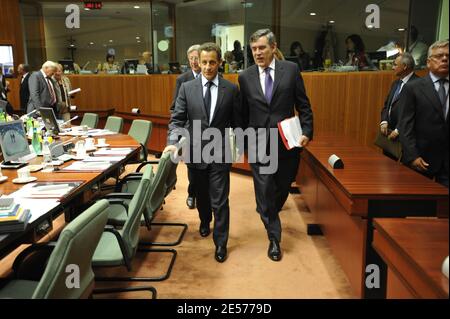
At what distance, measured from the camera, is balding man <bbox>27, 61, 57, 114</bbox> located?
6410mm

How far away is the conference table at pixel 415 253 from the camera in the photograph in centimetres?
125

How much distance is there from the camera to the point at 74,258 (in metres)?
1.64

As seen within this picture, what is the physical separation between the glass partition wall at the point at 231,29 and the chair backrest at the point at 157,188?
266 centimetres

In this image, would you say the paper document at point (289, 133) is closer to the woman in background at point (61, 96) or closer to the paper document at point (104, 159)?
the paper document at point (104, 159)

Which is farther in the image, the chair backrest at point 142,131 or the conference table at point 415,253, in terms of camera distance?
the chair backrest at point 142,131

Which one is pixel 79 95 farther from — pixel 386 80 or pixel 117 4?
pixel 386 80

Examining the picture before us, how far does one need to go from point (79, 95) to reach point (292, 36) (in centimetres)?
485

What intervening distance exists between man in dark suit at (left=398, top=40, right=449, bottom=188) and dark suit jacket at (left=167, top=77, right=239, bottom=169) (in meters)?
1.26

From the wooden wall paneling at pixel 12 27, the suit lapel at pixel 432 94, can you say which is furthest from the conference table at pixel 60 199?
the wooden wall paneling at pixel 12 27

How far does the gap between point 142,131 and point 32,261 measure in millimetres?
3262

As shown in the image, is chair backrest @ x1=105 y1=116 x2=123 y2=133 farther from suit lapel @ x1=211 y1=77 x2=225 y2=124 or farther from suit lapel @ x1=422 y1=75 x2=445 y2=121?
suit lapel @ x1=422 y1=75 x2=445 y2=121

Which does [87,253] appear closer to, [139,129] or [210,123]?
[210,123]

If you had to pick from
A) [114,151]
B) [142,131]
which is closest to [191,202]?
[114,151]

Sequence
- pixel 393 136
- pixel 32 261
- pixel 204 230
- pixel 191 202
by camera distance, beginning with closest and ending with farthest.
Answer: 1. pixel 32 261
2. pixel 204 230
3. pixel 393 136
4. pixel 191 202
